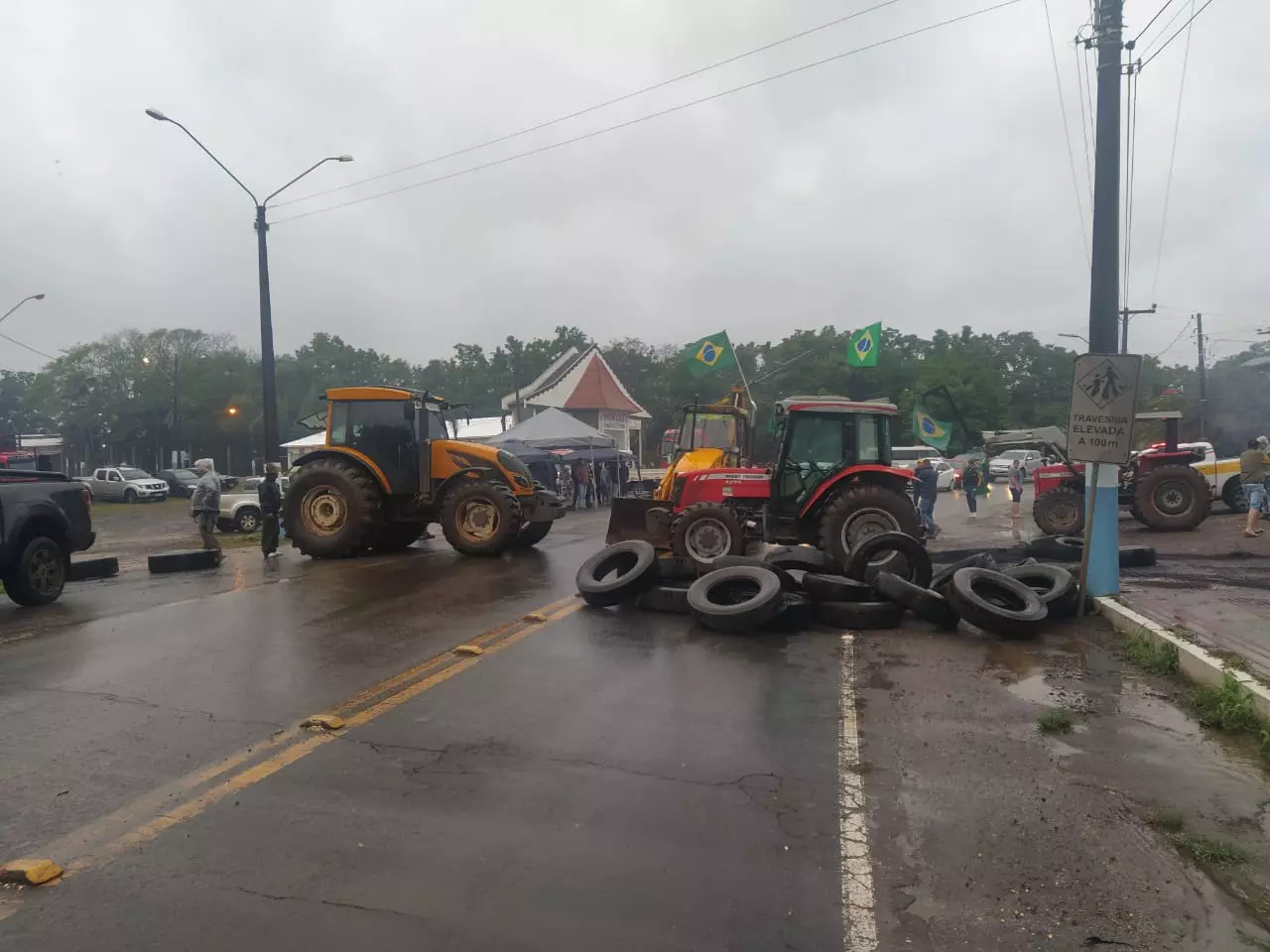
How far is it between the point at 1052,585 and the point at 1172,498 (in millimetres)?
10279

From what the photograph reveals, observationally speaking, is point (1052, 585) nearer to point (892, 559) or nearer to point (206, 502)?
point (892, 559)

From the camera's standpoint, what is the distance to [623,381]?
240ft

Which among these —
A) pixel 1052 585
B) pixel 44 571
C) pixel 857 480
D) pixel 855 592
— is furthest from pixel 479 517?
pixel 1052 585

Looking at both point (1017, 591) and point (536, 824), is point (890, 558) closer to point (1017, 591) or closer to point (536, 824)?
point (1017, 591)

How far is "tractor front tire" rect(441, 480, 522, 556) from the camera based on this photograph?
47.6 feet

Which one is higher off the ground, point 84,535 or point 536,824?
point 84,535

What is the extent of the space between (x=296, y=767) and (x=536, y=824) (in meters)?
1.56

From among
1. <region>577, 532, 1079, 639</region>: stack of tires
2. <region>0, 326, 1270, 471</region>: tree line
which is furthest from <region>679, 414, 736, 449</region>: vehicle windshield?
<region>0, 326, 1270, 471</region>: tree line

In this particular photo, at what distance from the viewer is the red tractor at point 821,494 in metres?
11.8

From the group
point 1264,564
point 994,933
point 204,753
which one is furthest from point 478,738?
point 1264,564

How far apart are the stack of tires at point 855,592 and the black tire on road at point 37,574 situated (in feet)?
21.2

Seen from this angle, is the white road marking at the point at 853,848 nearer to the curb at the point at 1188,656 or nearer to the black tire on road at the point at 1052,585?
the curb at the point at 1188,656

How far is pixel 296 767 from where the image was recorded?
16.3ft

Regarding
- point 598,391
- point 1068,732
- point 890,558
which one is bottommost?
point 1068,732
